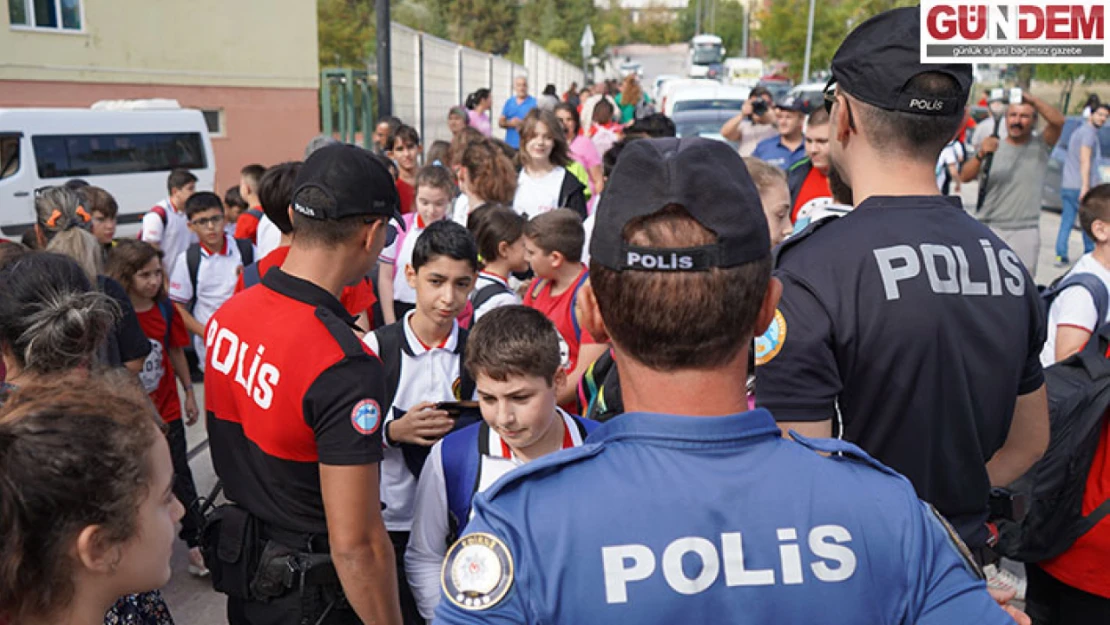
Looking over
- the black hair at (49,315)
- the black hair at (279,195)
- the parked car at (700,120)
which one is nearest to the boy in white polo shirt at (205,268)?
the black hair at (279,195)

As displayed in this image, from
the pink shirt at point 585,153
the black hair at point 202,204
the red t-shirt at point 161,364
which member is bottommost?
Answer: the red t-shirt at point 161,364

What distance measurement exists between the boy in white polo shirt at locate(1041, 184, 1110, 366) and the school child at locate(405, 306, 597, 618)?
2.18m

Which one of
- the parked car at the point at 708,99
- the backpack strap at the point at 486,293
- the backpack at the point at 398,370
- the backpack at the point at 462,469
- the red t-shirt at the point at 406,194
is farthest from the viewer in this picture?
the parked car at the point at 708,99

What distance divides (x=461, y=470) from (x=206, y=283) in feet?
13.3

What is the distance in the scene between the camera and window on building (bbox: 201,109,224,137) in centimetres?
2391

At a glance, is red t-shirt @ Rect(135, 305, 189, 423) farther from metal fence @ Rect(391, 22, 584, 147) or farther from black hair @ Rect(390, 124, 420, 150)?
metal fence @ Rect(391, 22, 584, 147)

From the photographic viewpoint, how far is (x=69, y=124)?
48.6 ft

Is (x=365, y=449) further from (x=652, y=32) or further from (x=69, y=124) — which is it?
(x=652, y=32)

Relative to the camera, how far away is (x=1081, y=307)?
4039mm

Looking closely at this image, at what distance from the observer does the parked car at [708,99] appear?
17.5m

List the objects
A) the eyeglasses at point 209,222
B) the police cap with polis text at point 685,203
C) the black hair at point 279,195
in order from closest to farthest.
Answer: the police cap with polis text at point 685,203 → the black hair at point 279,195 → the eyeglasses at point 209,222

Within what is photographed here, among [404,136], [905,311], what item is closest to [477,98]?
[404,136]

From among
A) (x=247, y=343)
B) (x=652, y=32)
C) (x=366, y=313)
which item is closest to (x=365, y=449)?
(x=247, y=343)

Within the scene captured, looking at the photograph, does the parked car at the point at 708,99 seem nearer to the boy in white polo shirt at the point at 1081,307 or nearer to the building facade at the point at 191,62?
the building facade at the point at 191,62
